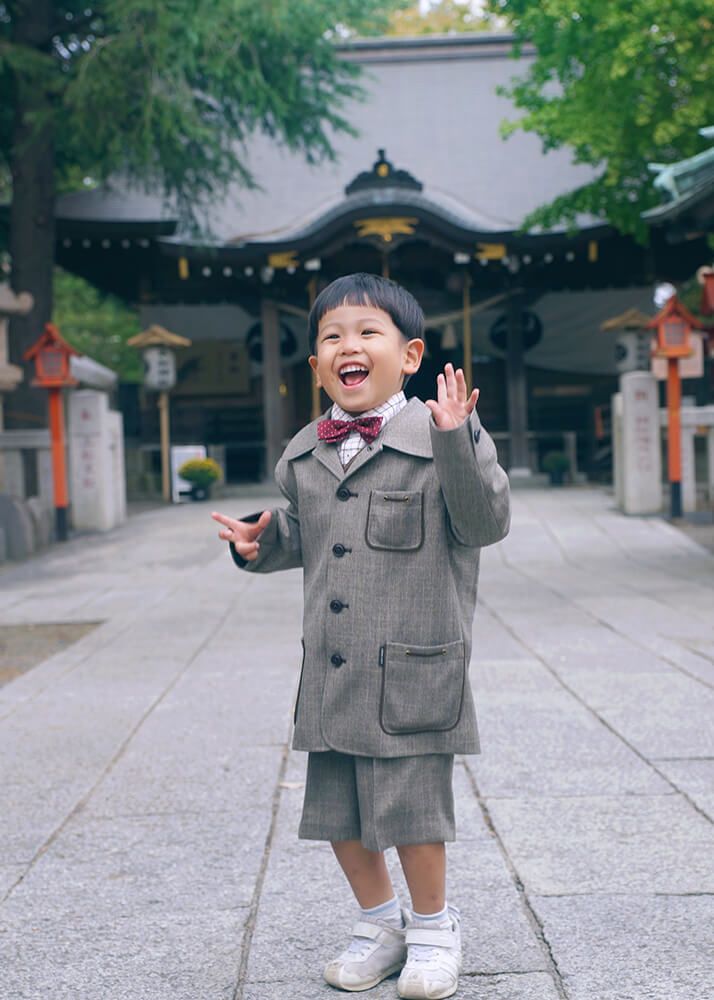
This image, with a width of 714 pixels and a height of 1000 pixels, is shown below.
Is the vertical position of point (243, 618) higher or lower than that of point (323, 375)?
lower

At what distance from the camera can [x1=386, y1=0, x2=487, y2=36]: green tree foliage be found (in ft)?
103

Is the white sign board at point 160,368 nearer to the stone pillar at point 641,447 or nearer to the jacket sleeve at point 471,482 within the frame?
the stone pillar at point 641,447

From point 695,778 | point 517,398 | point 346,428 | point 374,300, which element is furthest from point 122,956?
point 517,398

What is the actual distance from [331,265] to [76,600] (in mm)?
10769

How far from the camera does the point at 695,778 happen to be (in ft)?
11.9

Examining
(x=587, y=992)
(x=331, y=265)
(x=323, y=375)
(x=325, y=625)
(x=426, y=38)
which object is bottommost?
(x=587, y=992)

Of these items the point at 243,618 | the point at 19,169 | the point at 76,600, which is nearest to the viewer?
the point at 243,618

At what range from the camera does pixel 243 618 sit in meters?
7.64

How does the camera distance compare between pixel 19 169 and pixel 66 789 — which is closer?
pixel 66 789

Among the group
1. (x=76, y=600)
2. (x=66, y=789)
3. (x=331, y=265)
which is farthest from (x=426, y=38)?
(x=66, y=789)

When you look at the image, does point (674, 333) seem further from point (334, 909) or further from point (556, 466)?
point (334, 909)

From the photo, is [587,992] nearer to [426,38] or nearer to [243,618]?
[243,618]

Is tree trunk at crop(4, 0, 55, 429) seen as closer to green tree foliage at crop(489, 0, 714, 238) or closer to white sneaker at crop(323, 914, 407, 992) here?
green tree foliage at crop(489, 0, 714, 238)

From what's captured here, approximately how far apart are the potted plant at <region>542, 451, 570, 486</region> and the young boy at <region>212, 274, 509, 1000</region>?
15.8 m
